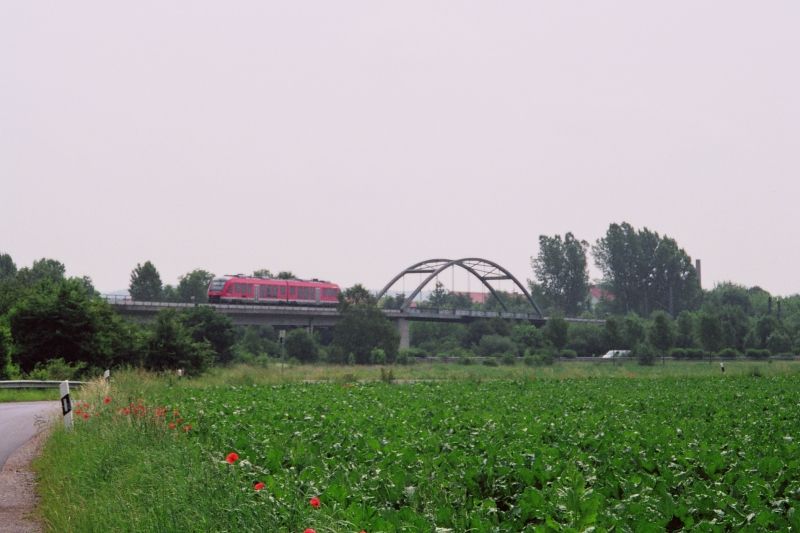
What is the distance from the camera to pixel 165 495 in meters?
7.62

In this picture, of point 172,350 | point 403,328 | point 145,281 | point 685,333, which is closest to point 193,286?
point 145,281

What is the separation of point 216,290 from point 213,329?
49.3ft

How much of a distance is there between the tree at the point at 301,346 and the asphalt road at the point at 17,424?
1995 inches

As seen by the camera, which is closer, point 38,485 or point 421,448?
point 421,448

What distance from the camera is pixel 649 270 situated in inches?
4978

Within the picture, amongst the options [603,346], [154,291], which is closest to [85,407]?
[603,346]

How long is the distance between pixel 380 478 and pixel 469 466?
1.26 metres

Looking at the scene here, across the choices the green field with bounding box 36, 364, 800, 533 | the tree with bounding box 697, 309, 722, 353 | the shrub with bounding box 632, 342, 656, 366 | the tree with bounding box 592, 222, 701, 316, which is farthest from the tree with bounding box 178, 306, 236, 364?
the tree with bounding box 592, 222, 701, 316

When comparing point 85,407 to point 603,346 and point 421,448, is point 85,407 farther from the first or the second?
point 603,346

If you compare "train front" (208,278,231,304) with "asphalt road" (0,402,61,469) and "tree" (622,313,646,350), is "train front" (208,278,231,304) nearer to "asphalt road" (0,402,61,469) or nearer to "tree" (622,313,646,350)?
"tree" (622,313,646,350)

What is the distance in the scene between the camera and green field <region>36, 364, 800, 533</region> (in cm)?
666

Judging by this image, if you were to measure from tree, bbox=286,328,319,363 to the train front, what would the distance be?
7.03 m

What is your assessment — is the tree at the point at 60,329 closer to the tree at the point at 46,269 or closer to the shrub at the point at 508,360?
the shrub at the point at 508,360

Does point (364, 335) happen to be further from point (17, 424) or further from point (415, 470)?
point (415, 470)
